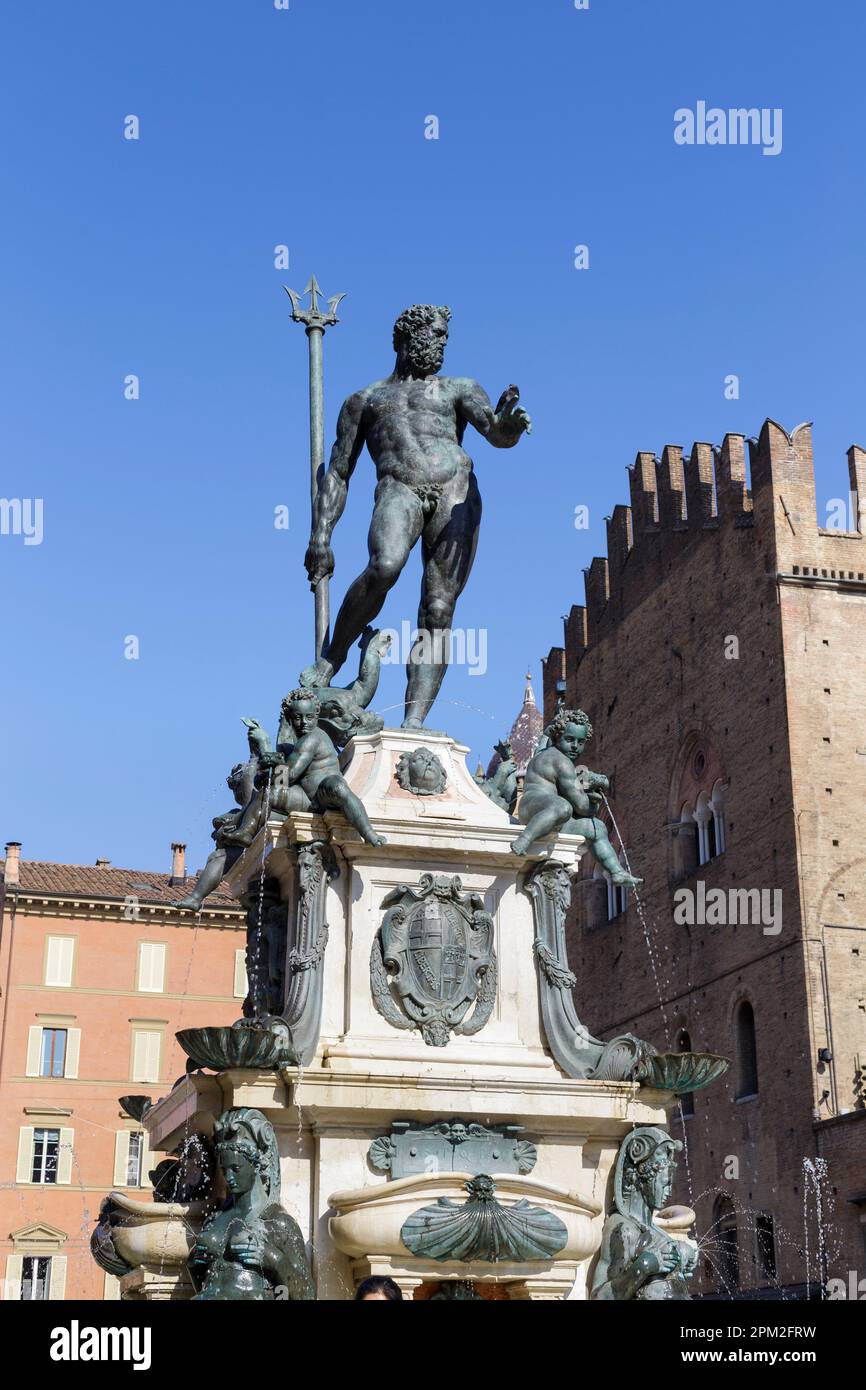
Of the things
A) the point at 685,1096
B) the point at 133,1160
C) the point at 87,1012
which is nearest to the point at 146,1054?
the point at 87,1012

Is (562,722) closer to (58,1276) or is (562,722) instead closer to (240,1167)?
(240,1167)

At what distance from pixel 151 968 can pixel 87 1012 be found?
2.17 meters

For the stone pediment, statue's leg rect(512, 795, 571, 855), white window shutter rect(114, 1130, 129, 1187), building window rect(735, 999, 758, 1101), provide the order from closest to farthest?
1. statue's leg rect(512, 795, 571, 855)
2. building window rect(735, 999, 758, 1101)
3. the stone pediment
4. white window shutter rect(114, 1130, 129, 1187)

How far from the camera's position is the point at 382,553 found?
10.2 metres

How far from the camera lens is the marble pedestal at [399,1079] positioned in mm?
8367

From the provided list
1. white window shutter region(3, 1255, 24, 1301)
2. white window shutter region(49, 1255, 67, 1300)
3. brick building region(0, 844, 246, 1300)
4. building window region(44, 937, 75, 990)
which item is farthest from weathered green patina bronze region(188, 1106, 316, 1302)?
building window region(44, 937, 75, 990)

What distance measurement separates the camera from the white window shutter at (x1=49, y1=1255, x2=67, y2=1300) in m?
42.3

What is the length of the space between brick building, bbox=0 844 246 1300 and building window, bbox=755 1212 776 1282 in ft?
52.0

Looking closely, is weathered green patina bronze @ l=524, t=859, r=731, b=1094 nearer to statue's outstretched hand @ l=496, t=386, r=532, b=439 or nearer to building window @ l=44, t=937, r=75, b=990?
statue's outstretched hand @ l=496, t=386, r=532, b=439

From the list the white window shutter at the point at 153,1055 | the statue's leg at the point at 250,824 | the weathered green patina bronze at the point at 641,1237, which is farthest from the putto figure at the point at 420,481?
the white window shutter at the point at 153,1055

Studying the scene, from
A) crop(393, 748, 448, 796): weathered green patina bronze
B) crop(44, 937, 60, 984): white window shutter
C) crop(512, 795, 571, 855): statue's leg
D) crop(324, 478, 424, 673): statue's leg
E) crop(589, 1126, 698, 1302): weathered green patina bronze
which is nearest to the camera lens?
crop(589, 1126, 698, 1302): weathered green patina bronze
